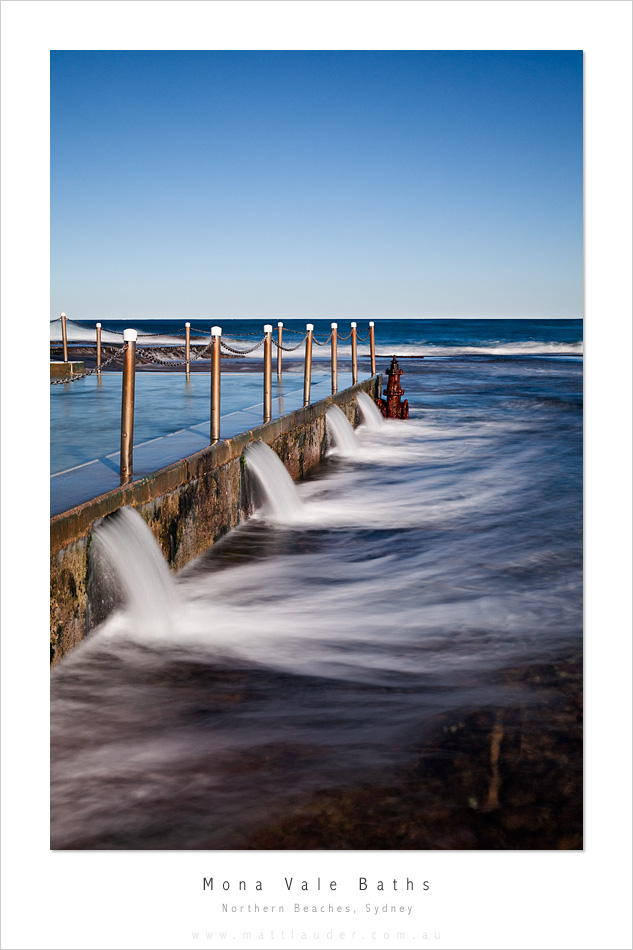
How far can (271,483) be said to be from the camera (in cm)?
696

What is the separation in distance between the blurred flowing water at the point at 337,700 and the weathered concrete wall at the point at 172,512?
14 cm

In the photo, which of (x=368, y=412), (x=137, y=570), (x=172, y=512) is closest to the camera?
(x=137, y=570)

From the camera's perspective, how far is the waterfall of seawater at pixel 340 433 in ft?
34.4

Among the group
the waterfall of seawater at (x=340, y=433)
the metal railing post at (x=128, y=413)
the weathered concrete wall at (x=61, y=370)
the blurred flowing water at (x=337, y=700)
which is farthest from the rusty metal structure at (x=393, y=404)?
the metal railing post at (x=128, y=413)

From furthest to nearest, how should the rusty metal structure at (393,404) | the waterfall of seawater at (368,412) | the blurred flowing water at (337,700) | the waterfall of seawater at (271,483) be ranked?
the rusty metal structure at (393,404) < the waterfall of seawater at (368,412) < the waterfall of seawater at (271,483) < the blurred flowing water at (337,700)

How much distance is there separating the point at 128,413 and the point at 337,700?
7.01 feet

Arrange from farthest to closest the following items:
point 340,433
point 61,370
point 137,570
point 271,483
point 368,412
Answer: point 61,370, point 368,412, point 340,433, point 271,483, point 137,570

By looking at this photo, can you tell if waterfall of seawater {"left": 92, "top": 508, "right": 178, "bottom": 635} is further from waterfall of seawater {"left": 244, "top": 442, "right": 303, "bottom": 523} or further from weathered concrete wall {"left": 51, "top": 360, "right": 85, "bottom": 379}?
weathered concrete wall {"left": 51, "top": 360, "right": 85, "bottom": 379}

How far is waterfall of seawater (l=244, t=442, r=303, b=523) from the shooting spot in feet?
22.2

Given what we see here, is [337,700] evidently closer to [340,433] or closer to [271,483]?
[271,483]

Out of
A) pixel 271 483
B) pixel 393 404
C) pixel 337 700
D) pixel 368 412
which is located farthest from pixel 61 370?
pixel 337 700

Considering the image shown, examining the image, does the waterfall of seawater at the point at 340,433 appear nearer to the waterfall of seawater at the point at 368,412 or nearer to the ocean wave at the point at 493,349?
the waterfall of seawater at the point at 368,412

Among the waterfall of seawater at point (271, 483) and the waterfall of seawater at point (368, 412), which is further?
the waterfall of seawater at point (368, 412)
